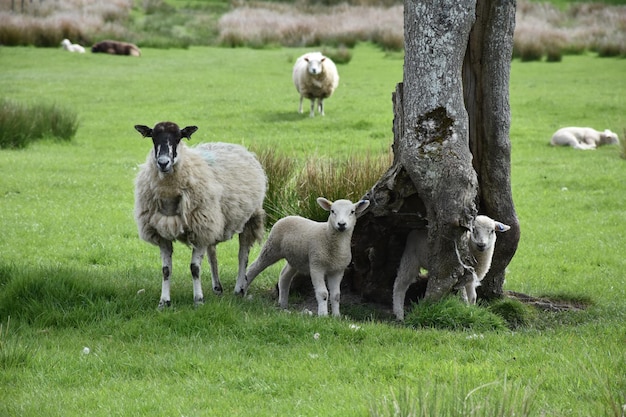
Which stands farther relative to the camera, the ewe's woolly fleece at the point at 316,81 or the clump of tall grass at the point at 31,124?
the ewe's woolly fleece at the point at 316,81

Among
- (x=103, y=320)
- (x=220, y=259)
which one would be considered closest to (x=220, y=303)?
(x=103, y=320)

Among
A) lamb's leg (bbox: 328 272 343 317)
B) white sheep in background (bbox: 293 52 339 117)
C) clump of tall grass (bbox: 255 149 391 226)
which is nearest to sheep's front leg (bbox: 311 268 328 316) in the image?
lamb's leg (bbox: 328 272 343 317)

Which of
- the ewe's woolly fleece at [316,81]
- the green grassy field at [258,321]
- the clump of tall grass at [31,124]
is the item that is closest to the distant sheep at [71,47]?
the green grassy field at [258,321]

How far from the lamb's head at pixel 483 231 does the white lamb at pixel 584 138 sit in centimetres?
1396

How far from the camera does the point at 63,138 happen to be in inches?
861

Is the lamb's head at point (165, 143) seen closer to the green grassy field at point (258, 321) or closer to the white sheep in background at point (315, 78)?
the green grassy field at point (258, 321)

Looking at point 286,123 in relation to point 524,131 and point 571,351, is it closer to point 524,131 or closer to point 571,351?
point 524,131

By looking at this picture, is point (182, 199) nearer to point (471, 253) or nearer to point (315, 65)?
point (471, 253)

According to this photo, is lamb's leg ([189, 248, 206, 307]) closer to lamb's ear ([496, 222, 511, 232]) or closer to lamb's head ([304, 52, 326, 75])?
lamb's ear ([496, 222, 511, 232])

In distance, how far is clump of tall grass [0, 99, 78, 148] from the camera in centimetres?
2053

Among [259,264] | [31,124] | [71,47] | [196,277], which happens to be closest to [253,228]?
[259,264]

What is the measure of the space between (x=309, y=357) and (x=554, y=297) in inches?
155

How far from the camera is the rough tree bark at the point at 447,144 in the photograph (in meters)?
8.05

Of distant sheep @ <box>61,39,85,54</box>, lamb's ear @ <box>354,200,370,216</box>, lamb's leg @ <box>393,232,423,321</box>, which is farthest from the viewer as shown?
distant sheep @ <box>61,39,85,54</box>
